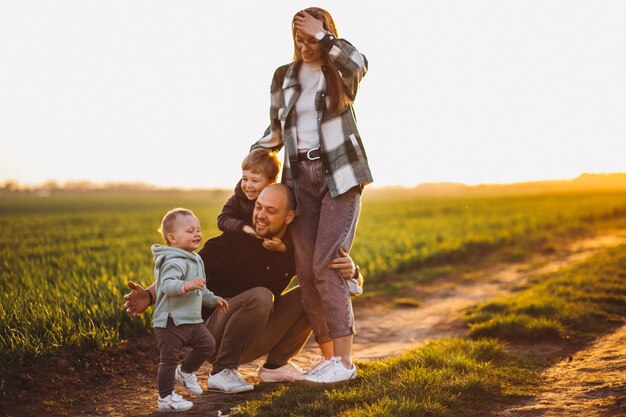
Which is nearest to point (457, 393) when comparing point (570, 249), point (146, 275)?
point (146, 275)

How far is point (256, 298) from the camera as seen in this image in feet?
13.4

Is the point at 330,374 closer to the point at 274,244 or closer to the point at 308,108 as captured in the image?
the point at 274,244


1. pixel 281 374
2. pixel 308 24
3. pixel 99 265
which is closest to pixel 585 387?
pixel 281 374

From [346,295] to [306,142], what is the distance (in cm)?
111

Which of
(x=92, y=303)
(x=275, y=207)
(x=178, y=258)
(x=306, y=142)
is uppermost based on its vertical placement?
(x=306, y=142)

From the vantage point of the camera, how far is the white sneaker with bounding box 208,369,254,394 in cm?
403

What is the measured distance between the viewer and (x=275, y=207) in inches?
154

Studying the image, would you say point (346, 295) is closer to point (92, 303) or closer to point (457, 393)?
point (457, 393)

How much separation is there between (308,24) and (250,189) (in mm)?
1203

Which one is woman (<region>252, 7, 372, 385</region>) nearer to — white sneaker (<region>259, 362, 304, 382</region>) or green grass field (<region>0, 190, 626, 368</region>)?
white sneaker (<region>259, 362, 304, 382</region>)

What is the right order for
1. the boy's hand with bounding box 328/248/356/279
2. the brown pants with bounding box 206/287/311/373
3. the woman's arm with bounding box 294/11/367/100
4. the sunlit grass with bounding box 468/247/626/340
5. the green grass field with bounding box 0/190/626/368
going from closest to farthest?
the woman's arm with bounding box 294/11/367/100, the boy's hand with bounding box 328/248/356/279, the brown pants with bounding box 206/287/311/373, the green grass field with bounding box 0/190/626/368, the sunlit grass with bounding box 468/247/626/340

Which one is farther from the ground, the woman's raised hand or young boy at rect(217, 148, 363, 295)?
the woman's raised hand

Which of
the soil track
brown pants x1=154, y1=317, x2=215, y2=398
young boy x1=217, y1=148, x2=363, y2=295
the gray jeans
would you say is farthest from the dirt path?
brown pants x1=154, y1=317, x2=215, y2=398

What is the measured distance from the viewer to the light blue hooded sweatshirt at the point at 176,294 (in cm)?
354
